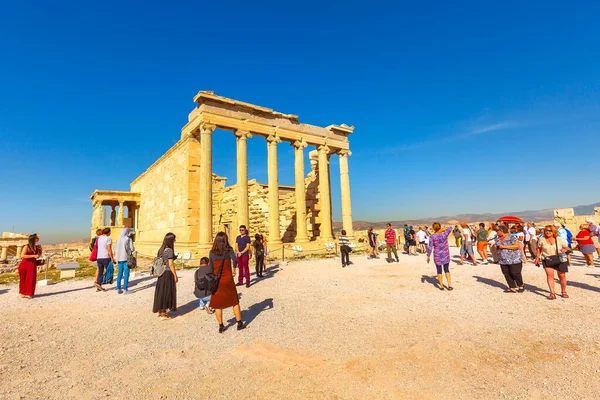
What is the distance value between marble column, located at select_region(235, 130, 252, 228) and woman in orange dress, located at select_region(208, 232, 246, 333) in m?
11.4

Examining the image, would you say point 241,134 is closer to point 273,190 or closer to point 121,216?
point 273,190

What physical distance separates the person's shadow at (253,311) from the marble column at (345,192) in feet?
50.5

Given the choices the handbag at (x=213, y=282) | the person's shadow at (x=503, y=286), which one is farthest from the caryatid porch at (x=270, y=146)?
the person's shadow at (x=503, y=286)

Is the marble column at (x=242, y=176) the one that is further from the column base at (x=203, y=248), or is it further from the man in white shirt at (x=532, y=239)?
the man in white shirt at (x=532, y=239)

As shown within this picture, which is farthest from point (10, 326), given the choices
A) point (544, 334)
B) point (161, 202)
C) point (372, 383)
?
point (161, 202)

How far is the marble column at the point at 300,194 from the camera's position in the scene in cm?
1953

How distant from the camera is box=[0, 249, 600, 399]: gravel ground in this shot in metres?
3.37

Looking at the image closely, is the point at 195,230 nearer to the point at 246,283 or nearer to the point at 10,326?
the point at 246,283

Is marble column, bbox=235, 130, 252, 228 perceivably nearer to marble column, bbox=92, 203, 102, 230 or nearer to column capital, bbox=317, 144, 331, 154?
column capital, bbox=317, 144, 331, 154

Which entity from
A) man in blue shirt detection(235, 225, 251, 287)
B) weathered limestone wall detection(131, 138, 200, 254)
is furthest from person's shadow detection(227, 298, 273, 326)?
weathered limestone wall detection(131, 138, 200, 254)

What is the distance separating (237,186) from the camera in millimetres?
17359

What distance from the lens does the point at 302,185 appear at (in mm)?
20094

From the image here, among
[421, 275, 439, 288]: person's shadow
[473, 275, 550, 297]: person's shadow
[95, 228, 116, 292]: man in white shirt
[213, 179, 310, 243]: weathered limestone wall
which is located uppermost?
[213, 179, 310, 243]: weathered limestone wall

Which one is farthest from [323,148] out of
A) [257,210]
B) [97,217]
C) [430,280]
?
[97,217]
